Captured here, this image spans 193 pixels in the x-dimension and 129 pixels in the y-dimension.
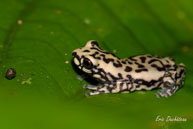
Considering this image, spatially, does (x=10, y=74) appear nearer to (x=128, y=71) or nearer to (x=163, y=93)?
(x=128, y=71)

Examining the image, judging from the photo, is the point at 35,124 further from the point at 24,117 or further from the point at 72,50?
the point at 72,50

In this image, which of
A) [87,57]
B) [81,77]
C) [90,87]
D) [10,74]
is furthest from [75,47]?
[10,74]

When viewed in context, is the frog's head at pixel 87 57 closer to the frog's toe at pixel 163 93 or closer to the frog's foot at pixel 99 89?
the frog's foot at pixel 99 89

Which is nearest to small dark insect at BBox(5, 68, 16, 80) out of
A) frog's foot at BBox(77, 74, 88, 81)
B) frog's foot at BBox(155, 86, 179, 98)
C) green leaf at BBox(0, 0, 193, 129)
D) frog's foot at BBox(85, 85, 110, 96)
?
green leaf at BBox(0, 0, 193, 129)

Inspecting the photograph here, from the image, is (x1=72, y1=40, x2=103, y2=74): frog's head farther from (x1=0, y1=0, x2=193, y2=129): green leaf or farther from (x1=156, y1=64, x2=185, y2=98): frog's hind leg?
(x1=156, y1=64, x2=185, y2=98): frog's hind leg

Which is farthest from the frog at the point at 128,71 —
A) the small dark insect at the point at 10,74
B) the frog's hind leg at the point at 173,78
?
the small dark insect at the point at 10,74
